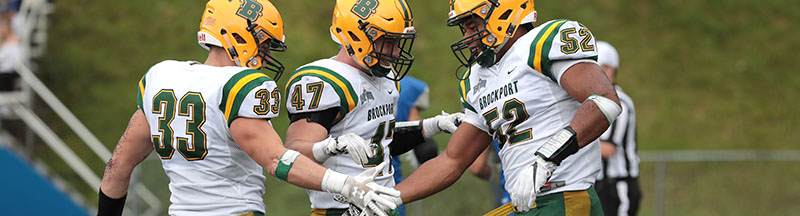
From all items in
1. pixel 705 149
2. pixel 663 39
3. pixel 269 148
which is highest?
pixel 269 148

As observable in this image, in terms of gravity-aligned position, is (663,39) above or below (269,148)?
below

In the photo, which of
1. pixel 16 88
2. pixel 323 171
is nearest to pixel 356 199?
pixel 323 171

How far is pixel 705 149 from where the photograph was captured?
12.6 metres

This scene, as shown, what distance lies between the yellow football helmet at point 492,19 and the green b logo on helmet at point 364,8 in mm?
418

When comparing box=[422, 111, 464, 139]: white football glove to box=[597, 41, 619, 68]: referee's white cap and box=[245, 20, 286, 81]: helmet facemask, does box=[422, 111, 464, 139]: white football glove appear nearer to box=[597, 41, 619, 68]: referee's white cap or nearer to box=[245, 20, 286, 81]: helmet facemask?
box=[245, 20, 286, 81]: helmet facemask

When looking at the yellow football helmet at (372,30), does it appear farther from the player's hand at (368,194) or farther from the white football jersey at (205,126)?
the player's hand at (368,194)

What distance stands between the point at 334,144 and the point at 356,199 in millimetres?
427

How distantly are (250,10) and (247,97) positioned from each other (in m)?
0.57

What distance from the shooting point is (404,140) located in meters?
4.94

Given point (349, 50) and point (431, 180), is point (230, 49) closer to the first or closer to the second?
point (349, 50)

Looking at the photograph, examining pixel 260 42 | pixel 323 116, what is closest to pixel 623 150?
pixel 323 116

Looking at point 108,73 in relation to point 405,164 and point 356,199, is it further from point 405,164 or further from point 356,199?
point 356,199

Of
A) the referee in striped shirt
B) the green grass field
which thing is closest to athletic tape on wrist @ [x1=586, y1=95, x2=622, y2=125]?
the referee in striped shirt

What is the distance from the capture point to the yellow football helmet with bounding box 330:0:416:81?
4.32m
